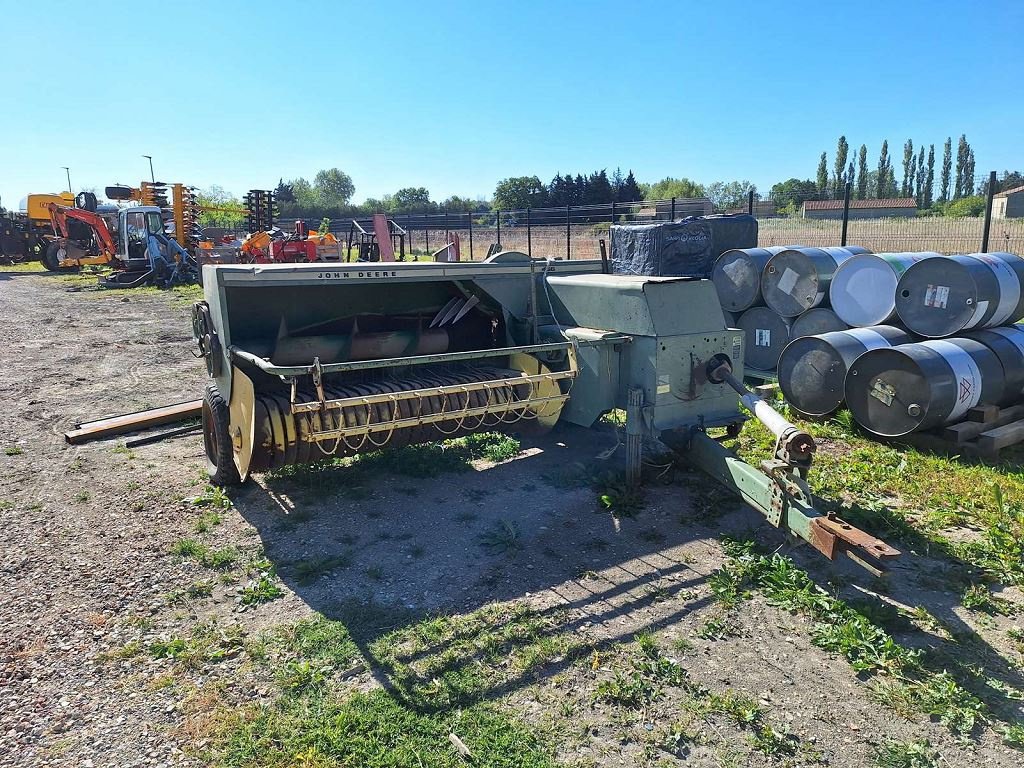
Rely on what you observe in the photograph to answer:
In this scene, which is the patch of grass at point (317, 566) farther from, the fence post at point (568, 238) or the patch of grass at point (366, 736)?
the fence post at point (568, 238)

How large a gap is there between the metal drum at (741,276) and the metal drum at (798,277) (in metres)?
0.16

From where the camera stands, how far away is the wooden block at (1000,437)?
561cm

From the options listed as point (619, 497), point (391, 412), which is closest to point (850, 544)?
point (619, 497)

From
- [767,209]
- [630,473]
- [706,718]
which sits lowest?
[706,718]

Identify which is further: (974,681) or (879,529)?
(879,529)

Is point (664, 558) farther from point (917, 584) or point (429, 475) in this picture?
point (429, 475)

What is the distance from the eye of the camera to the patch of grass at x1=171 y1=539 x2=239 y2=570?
4156 millimetres

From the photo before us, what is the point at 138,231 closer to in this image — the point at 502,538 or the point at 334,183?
the point at 502,538

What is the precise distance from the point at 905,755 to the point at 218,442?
A: 4.41 metres

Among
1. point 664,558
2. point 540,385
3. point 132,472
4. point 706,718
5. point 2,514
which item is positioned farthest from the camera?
point 132,472

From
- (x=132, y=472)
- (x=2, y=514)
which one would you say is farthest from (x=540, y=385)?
(x=2, y=514)

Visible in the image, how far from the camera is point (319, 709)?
2893mm

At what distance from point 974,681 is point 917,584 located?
0.89 meters

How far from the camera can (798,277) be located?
26.5ft
